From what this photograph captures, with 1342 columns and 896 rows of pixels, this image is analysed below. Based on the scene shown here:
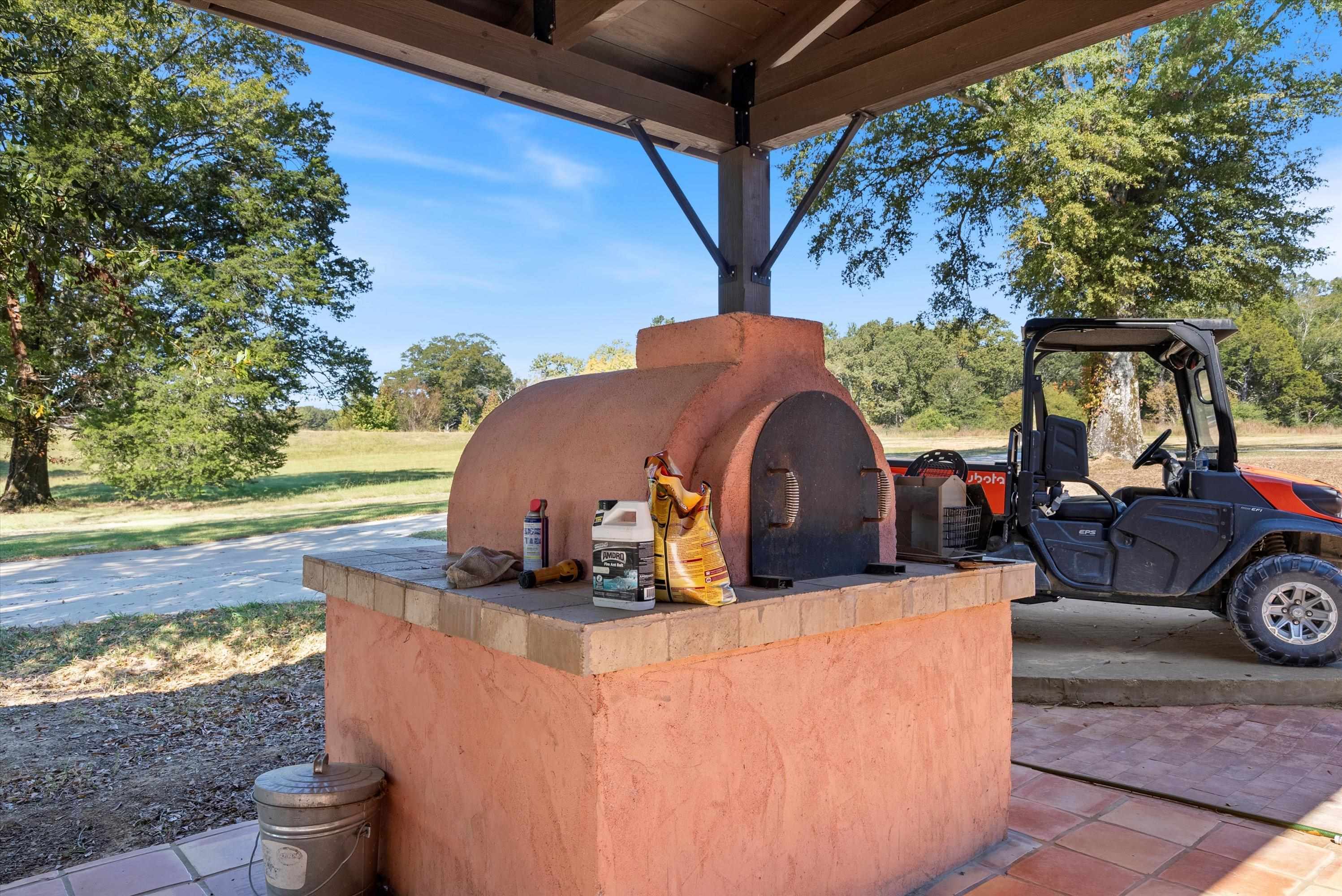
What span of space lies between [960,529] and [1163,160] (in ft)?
38.0

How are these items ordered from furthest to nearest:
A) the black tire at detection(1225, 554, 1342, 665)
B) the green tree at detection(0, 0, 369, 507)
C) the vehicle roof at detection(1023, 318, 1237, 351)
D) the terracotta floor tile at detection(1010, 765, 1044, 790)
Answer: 1. the green tree at detection(0, 0, 369, 507)
2. the vehicle roof at detection(1023, 318, 1237, 351)
3. the black tire at detection(1225, 554, 1342, 665)
4. the terracotta floor tile at detection(1010, 765, 1044, 790)

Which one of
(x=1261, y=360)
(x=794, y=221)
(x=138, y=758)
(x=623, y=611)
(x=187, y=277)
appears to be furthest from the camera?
(x=1261, y=360)

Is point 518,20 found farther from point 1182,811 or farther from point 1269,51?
point 1269,51

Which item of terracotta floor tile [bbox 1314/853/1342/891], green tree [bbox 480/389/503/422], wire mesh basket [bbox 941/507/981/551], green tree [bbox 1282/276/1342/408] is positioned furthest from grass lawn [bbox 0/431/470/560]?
green tree [bbox 1282/276/1342/408]

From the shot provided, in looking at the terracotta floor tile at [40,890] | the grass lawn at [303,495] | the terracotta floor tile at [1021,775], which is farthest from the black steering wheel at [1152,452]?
the terracotta floor tile at [40,890]

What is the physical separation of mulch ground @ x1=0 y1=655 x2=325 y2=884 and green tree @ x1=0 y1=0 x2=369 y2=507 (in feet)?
31.9

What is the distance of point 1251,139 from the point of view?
13.3 meters

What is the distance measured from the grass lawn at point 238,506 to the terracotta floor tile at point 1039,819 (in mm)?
6512

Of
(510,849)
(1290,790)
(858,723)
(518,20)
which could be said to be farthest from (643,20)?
(1290,790)

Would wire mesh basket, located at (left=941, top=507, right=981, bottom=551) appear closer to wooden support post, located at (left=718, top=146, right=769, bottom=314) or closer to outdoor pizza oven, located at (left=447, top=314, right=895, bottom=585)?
outdoor pizza oven, located at (left=447, top=314, right=895, bottom=585)

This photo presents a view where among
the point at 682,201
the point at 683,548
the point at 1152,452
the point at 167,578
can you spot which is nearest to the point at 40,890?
the point at 683,548

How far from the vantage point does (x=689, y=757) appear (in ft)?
6.53

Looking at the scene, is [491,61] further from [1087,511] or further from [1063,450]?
[1087,511]

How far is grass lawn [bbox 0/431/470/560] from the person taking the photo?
12.7 m
